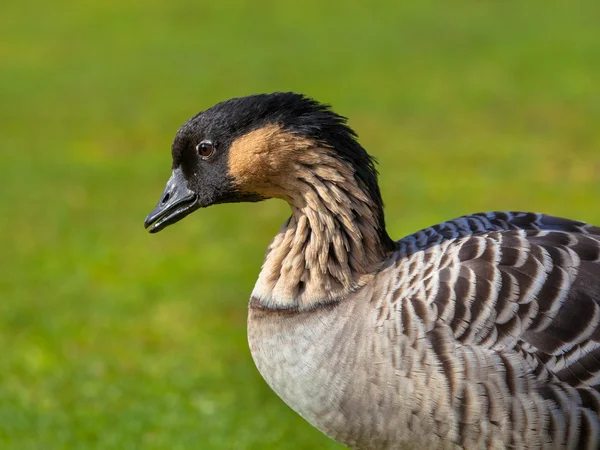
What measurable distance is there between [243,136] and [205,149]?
228mm

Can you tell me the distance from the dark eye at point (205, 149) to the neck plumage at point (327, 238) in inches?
15.9

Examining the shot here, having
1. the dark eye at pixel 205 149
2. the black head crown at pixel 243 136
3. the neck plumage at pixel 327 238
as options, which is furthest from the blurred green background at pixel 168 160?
the dark eye at pixel 205 149

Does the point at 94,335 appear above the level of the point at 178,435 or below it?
above

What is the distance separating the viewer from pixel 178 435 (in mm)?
6555

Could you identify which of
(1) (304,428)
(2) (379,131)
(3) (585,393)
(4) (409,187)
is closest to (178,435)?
(1) (304,428)

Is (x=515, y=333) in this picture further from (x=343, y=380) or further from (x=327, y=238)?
(x=327, y=238)

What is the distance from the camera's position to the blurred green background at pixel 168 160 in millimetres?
7328

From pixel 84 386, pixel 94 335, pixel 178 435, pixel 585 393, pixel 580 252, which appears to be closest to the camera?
pixel 585 393

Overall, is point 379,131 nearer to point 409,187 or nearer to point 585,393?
point 409,187

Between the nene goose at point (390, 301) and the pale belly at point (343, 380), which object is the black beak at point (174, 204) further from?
the pale belly at point (343, 380)

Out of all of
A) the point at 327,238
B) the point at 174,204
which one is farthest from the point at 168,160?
the point at 327,238

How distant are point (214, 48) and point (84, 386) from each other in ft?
51.4

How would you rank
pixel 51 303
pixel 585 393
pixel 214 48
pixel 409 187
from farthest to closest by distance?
pixel 214 48
pixel 409 187
pixel 51 303
pixel 585 393

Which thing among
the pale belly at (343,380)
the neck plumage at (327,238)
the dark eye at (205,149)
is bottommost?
the pale belly at (343,380)
